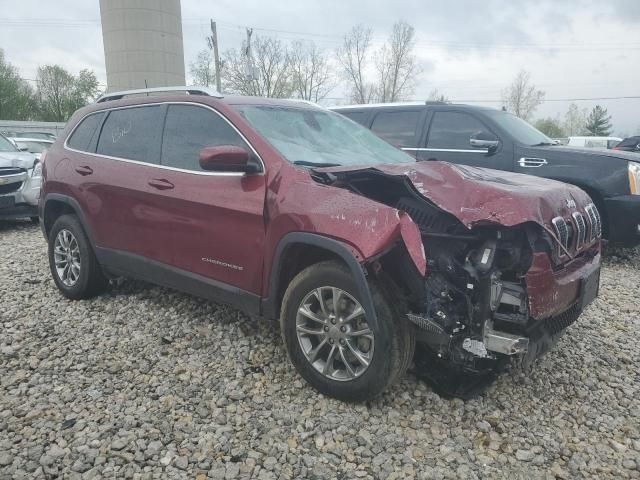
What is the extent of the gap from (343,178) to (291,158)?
0.41 m

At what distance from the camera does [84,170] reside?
14.0 ft

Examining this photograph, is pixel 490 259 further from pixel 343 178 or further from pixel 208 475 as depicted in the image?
pixel 208 475

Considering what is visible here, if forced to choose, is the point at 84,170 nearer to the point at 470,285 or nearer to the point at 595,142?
the point at 470,285

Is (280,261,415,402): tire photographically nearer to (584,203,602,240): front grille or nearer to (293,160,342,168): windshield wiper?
(293,160,342,168): windshield wiper

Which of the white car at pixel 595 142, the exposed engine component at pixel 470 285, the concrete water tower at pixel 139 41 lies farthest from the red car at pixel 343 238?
the concrete water tower at pixel 139 41

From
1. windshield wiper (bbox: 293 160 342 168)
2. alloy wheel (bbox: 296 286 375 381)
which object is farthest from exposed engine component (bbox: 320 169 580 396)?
windshield wiper (bbox: 293 160 342 168)

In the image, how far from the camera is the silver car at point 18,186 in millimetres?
7914

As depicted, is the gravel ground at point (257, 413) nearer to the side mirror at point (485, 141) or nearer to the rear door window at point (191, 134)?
the rear door window at point (191, 134)

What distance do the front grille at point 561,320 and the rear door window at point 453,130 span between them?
3978mm

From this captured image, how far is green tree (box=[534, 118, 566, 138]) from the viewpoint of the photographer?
59.6 meters

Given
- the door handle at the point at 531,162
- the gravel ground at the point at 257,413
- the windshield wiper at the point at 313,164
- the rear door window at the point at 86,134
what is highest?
the rear door window at the point at 86,134

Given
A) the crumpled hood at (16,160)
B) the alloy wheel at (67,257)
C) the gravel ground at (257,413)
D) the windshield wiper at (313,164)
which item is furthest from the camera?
the crumpled hood at (16,160)

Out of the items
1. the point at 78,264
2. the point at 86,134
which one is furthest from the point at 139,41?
the point at 78,264

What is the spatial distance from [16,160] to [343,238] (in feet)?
24.9
